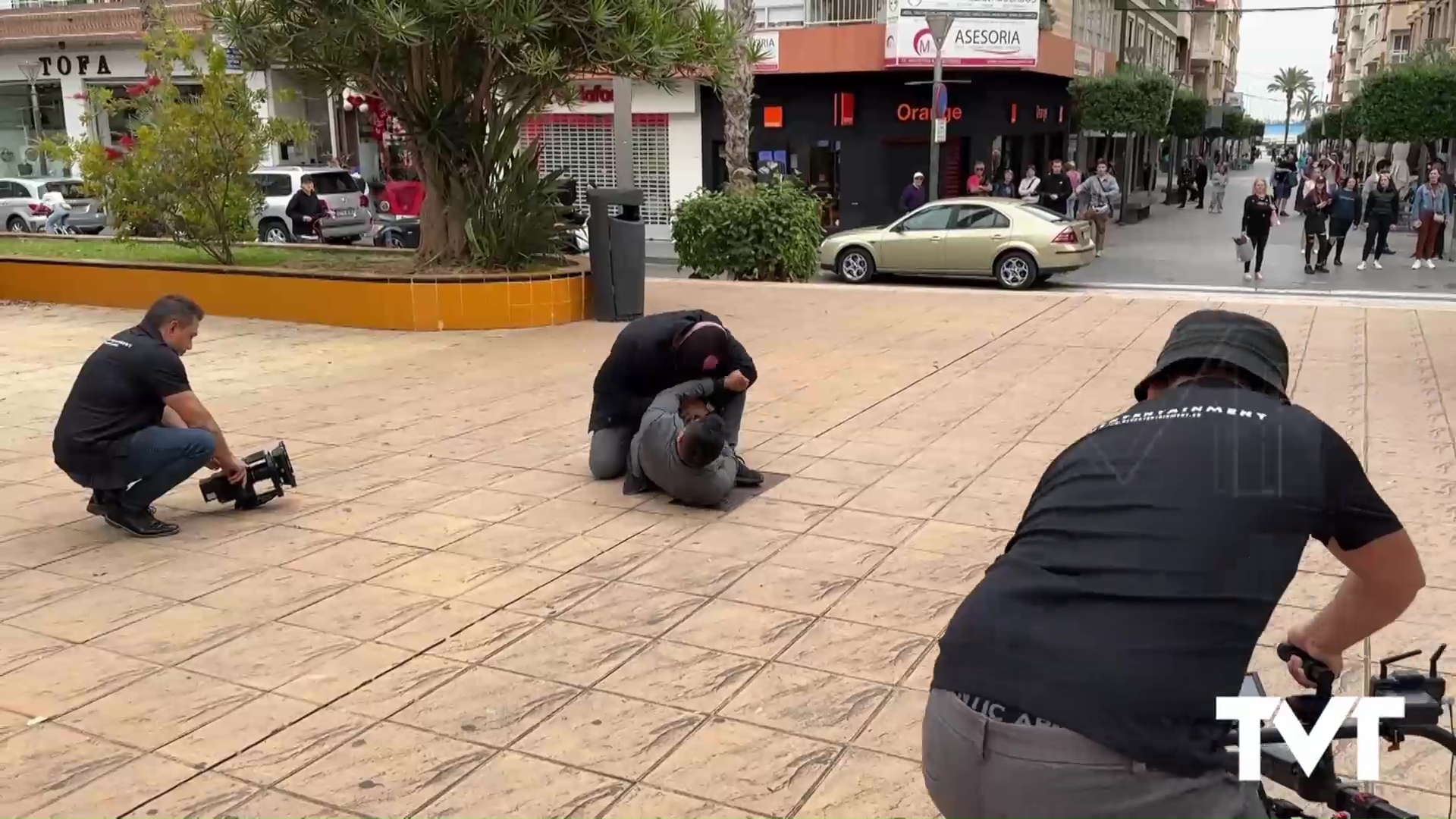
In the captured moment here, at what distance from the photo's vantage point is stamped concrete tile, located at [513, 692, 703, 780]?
11.9 ft

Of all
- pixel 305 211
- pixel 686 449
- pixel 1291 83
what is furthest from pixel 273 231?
pixel 1291 83

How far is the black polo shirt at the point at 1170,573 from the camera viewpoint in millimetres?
1884

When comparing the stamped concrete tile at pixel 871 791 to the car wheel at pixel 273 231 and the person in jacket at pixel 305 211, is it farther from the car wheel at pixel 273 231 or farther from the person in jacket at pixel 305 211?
the car wheel at pixel 273 231

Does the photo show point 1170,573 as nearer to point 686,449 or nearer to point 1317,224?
point 686,449

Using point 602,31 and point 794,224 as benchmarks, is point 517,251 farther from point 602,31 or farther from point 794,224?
point 794,224

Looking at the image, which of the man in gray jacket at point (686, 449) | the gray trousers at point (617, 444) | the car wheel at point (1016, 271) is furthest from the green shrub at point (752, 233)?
the man in gray jacket at point (686, 449)

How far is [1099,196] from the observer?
20922 mm

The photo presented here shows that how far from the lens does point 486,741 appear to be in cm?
374

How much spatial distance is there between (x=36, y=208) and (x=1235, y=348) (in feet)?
97.7

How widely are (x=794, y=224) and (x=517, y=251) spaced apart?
4650 millimetres

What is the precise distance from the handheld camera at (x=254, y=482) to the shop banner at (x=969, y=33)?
68.1ft

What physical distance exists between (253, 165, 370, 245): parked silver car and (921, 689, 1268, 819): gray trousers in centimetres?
2238

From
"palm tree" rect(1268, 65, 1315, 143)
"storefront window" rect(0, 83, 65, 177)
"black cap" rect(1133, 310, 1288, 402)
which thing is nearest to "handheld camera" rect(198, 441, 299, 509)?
"black cap" rect(1133, 310, 1288, 402)

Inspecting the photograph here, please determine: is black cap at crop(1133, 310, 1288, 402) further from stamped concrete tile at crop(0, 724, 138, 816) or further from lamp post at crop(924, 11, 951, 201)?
lamp post at crop(924, 11, 951, 201)
